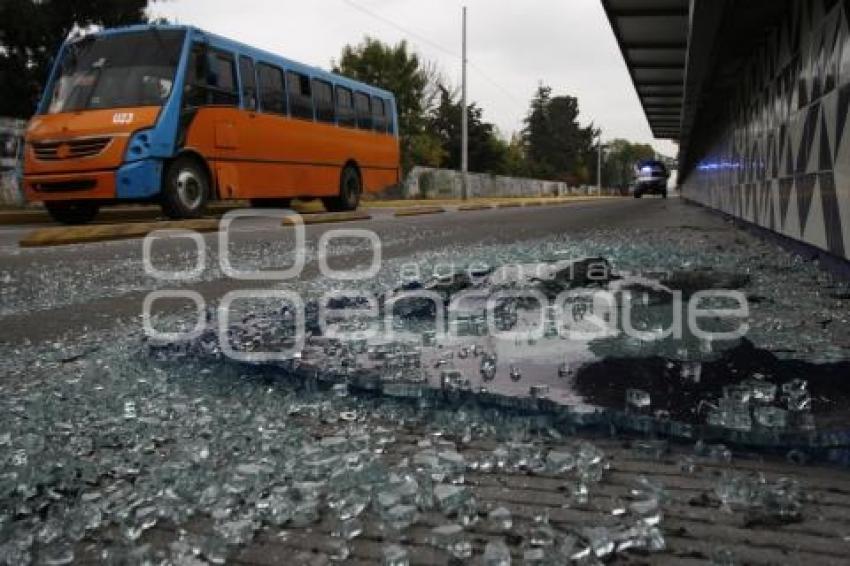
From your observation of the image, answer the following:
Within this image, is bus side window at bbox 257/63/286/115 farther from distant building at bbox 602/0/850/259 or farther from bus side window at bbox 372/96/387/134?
distant building at bbox 602/0/850/259

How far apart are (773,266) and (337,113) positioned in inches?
462

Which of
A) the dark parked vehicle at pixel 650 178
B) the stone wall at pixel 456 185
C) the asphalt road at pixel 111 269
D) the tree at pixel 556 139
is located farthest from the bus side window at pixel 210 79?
the tree at pixel 556 139

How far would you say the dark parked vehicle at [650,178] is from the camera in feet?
124

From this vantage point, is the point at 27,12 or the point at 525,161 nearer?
the point at 27,12

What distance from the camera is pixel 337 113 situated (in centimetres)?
1513

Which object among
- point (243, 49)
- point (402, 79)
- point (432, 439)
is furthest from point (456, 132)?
point (432, 439)

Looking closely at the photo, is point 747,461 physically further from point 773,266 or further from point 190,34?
point 190,34

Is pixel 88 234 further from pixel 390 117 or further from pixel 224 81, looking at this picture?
pixel 390 117

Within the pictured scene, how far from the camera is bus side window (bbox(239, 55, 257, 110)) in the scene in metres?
12.2

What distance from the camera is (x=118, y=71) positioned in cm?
1056

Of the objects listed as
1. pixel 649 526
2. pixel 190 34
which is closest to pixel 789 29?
pixel 649 526

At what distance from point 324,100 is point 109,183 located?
19.4ft

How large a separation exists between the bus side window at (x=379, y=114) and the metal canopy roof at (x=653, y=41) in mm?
5670

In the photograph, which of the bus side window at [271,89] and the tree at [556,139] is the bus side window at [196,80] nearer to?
the bus side window at [271,89]
